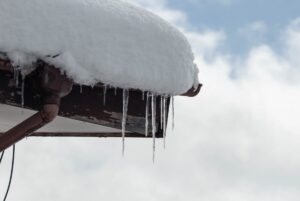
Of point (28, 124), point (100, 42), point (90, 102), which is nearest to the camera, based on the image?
point (100, 42)

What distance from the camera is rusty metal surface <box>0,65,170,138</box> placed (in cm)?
349

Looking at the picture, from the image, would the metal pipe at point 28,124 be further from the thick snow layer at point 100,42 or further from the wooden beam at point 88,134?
the wooden beam at point 88,134

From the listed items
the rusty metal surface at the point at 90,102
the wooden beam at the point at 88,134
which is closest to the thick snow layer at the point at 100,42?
the rusty metal surface at the point at 90,102

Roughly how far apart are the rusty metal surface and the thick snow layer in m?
0.17

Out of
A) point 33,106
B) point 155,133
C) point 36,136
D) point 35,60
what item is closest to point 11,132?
point 33,106

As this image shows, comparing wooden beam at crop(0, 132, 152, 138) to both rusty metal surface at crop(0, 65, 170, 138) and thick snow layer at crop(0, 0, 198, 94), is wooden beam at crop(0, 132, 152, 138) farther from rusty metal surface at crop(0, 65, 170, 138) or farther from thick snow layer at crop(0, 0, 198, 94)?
thick snow layer at crop(0, 0, 198, 94)

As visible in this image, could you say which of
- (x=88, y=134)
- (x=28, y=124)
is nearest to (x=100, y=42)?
(x=28, y=124)

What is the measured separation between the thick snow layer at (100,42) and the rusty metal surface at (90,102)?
0.17m

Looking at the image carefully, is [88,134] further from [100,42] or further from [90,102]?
[100,42]

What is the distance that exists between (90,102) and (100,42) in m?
0.63

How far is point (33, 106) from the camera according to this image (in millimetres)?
3545

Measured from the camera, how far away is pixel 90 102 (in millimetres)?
3869

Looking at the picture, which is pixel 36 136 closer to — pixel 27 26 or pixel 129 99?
pixel 129 99

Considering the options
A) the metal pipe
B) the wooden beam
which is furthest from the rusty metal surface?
the wooden beam
